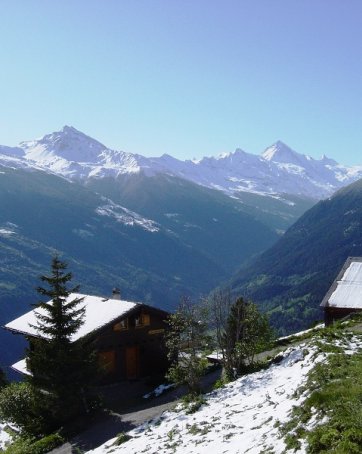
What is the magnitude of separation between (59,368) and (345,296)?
29036 millimetres

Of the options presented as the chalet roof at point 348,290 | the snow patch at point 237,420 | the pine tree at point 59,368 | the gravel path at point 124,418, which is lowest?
the gravel path at point 124,418

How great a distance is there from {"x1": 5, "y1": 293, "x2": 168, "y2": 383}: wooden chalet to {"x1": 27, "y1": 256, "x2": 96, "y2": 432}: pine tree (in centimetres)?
938

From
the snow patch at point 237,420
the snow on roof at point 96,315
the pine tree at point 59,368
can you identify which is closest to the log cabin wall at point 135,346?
the snow on roof at point 96,315

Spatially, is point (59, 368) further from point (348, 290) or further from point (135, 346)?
point (348, 290)

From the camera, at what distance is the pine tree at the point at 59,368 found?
3428cm

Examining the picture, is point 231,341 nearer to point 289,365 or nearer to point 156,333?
point 289,365

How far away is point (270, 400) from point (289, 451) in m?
7.44

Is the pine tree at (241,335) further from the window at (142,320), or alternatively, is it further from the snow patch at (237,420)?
the window at (142,320)

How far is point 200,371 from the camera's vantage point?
3378 centimetres

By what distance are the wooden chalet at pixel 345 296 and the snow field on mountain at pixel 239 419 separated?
20746mm

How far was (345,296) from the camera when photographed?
49625mm

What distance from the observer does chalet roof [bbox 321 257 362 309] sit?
48906 mm

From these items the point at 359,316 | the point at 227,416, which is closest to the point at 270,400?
the point at 227,416

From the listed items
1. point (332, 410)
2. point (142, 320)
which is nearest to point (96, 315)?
point (142, 320)
